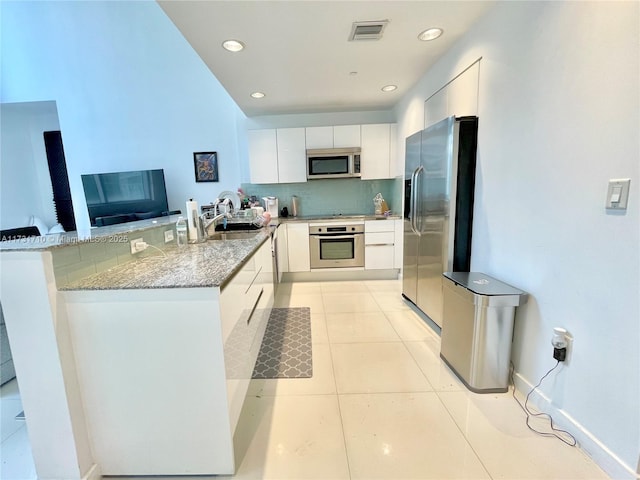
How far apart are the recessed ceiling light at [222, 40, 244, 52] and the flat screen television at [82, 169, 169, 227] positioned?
9.16ft

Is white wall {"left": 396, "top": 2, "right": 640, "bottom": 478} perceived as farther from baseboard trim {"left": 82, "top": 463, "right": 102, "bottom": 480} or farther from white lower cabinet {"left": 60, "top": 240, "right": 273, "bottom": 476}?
baseboard trim {"left": 82, "top": 463, "right": 102, "bottom": 480}

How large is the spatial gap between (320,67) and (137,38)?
3.52m

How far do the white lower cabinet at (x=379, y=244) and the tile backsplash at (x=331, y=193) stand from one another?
25.5 inches

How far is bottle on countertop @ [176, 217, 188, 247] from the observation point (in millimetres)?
2094

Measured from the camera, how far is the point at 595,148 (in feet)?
4.10

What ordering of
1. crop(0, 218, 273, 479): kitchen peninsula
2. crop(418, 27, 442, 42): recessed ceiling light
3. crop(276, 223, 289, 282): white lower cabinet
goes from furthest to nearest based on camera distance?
crop(276, 223, 289, 282): white lower cabinet < crop(418, 27, 442, 42): recessed ceiling light < crop(0, 218, 273, 479): kitchen peninsula

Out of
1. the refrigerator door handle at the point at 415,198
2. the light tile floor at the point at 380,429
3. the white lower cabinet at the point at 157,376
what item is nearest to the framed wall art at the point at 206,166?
the refrigerator door handle at the point at 415,198

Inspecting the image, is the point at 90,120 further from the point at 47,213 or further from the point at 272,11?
the point at 272,11

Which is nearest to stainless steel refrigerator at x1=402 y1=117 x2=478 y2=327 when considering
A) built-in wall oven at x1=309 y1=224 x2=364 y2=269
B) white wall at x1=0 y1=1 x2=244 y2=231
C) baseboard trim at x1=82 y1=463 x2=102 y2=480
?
built-in wall oven at x1=309 y1=224 x2=364 y2=269

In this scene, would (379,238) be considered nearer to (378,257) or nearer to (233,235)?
(378,257)

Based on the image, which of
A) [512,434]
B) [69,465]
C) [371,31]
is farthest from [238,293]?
[371,31]

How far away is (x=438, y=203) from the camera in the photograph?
2318mm

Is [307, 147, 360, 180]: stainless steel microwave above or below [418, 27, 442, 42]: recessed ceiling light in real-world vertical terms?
below

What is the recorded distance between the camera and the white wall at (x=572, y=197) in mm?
1142
